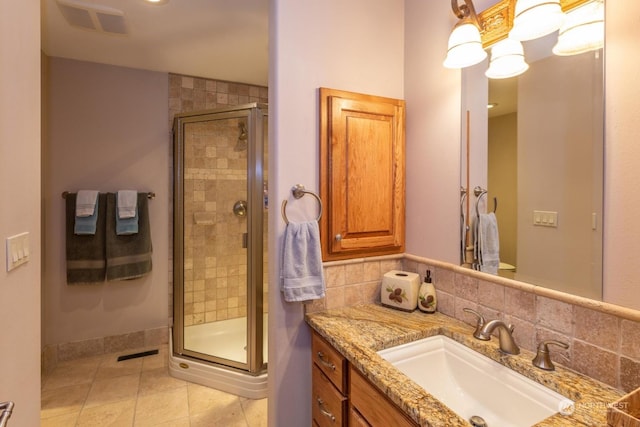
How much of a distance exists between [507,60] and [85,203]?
9.60 feet

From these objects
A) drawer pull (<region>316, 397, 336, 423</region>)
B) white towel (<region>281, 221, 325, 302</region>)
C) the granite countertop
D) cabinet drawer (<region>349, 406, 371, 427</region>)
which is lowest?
drawer pull (<region>316, 397, 336, 423</region>)

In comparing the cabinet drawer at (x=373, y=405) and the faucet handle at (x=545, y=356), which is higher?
the faucet handle at (x=545, y=356)

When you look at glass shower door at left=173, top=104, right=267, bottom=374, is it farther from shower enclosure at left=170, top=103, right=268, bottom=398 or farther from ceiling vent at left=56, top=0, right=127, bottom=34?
ceiling vent at left=56, top=0, right=127, bottom=34

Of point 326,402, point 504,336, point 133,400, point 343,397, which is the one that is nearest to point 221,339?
point 133,400

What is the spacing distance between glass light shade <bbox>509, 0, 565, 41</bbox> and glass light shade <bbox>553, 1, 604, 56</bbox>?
0.03m

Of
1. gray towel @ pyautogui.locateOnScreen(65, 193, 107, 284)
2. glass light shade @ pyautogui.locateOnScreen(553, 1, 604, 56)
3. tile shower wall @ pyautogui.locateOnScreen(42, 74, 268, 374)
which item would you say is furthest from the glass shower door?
glass light shade @ pyautogui.locateOnScreen(553, 1, 604, 56)

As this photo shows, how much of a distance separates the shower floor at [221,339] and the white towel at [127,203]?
1053mm

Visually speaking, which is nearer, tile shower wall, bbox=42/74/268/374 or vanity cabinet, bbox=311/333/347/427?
vanity cabinet, bbox=311/333/347/427

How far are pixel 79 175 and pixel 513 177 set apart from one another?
3.04 meters

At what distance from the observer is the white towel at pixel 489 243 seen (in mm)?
1236

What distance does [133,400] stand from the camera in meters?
2.10

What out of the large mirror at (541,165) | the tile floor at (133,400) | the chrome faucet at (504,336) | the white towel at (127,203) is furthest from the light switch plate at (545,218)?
the white towel at (127,203)

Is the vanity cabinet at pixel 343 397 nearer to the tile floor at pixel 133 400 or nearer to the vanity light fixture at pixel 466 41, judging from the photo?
the tile floor at pixel 133 400

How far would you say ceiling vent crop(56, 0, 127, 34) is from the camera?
1.83 meters
